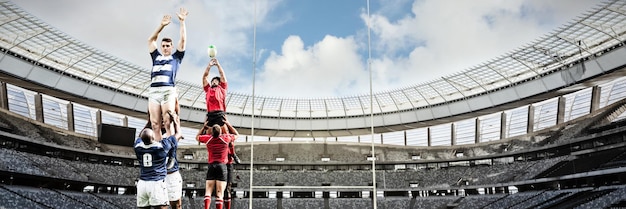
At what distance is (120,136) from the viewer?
40.6m

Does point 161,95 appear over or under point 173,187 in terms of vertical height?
over

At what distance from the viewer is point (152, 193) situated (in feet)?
20.0

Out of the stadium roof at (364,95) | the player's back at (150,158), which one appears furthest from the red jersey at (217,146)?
the stadium roof at (364,95)

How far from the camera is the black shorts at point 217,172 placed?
8.41 metres

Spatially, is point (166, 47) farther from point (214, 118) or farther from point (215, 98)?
point (214, 118)

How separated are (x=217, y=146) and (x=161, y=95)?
1776 mm

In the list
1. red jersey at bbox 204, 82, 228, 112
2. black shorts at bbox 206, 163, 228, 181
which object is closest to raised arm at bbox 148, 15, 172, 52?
red jersey at bbox 204, 82, 228, 112

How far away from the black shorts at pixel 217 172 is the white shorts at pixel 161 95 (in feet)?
6.19

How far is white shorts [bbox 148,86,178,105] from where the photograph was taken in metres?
7.01

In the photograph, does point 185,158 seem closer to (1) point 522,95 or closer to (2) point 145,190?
(1) point 522,95

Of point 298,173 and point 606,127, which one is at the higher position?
point 606,127

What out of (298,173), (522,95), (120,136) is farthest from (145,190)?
(298,173)

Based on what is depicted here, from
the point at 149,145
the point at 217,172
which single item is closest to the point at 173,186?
the point at 149,145

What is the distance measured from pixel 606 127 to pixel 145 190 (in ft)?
124
